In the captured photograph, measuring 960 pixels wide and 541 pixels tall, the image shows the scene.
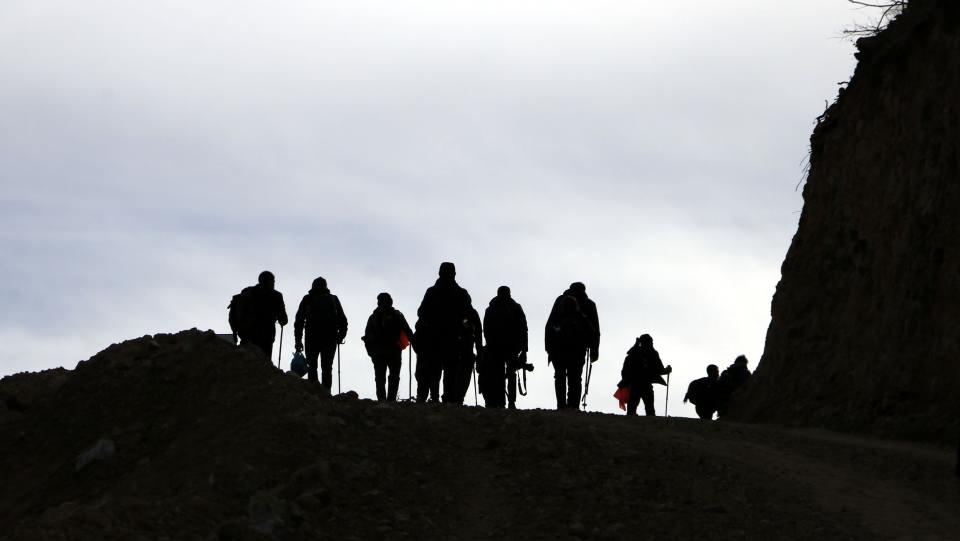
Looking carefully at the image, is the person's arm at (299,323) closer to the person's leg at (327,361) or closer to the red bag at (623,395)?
the person's leg at (327,361)

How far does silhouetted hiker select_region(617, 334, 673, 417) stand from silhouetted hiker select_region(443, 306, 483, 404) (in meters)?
3.25

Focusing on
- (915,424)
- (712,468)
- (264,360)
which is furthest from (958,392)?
(264,360)

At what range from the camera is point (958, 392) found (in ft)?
61.8

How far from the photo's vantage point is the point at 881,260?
72.0ft

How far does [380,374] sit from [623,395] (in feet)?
14.6

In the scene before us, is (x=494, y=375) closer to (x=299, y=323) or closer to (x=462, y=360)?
(x=462, y=360)

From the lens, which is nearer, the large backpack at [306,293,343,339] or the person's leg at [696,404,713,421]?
the large backpack at [306,293,343,339]

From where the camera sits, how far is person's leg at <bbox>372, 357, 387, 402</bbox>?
2236 cm

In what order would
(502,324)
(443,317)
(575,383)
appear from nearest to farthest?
(443,317) → (502,324) → (575,383)

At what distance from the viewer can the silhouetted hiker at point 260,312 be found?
21344 millimetres

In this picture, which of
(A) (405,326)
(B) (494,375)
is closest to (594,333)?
(B) (494,375)

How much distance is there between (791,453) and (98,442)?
788 centimetres

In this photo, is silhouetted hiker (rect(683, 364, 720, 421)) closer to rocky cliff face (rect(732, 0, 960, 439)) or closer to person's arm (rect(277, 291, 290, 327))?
rocky cliff face (rect(732, 0, 960, 439))

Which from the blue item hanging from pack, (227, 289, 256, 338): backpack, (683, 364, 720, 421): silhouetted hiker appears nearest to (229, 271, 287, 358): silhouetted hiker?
(227, 289, 256, 338): backpack
